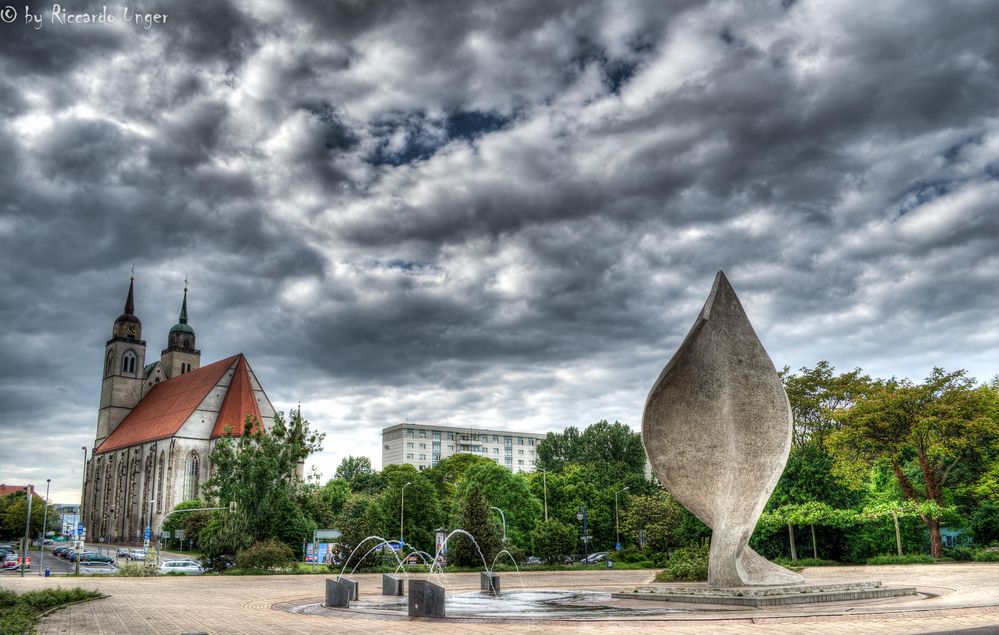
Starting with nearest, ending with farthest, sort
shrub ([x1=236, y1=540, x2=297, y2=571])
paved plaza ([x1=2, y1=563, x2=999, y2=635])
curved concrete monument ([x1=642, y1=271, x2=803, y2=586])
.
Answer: paved plaza ([x1=2, y1=563, x2=999, y2=635])
curved concrete monument ([x1=642, y1=271, x2=803, y2=586])
shrub ([x1=236, y1=540, x2=297, y2=571])

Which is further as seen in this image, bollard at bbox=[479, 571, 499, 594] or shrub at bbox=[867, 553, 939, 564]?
shrub at bbox=[867, 553, 939, 564]

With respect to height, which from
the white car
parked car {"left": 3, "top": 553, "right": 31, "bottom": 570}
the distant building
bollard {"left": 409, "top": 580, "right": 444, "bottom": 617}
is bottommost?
parked car {"left": 3, "top": 553, "right": 31, "bottom": 570}

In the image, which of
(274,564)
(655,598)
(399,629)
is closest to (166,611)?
(399,629)

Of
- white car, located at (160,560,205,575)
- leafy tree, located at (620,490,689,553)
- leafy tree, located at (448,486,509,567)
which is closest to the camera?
leafy tree, located at (448,486,509,567)

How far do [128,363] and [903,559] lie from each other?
9508 cm

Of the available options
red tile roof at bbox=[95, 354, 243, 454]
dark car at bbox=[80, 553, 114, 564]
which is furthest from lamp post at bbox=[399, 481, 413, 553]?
red tile roof at bbox=[95, 354, 243, 454]

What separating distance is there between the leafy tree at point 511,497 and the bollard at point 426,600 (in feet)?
143

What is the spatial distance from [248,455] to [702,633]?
124 ft

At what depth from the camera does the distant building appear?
13912cm

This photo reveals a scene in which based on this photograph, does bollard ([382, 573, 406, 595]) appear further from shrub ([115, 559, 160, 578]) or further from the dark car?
the dark car

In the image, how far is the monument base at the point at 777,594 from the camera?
1546 centimetres

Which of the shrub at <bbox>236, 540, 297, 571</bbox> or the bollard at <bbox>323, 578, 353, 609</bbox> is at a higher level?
the bollard at <bbox>323, 578, 353, 609</bbox>

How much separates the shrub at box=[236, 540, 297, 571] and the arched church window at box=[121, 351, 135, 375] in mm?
70151

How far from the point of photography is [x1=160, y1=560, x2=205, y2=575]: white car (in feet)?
134
